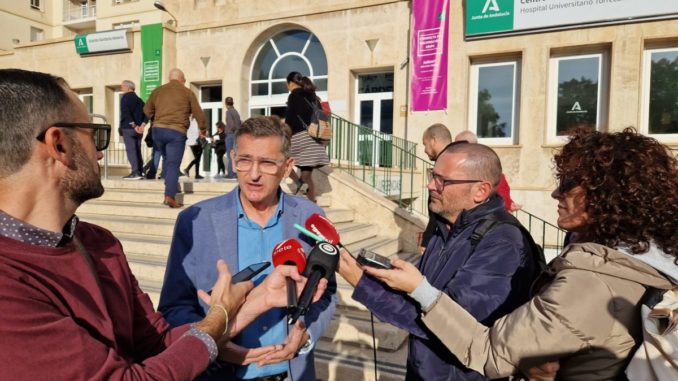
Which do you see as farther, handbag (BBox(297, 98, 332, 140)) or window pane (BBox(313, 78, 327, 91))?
window pane (BBox(313, 78, 327, 91))

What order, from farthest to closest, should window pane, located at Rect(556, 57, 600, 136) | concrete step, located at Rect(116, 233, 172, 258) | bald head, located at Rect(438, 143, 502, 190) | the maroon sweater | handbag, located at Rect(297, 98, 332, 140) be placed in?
window pane, located at Rect(556, 57, 600, 136), handbag, located at Rect(297, 98, 332, 140), concrete step, located at Rect(116, 233, 172, 258), bald head, located at Rect(438, 143, 502, 190), the maroon sweater

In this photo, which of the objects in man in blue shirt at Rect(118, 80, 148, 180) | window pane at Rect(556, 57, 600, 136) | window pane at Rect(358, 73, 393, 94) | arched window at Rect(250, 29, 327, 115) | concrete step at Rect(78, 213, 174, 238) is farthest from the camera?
arched window at Rect(250, 29, 327, 115)

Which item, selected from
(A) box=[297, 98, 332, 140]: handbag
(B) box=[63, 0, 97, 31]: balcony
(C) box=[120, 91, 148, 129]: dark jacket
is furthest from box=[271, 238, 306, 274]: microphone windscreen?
(B) box=[63, 0, 97, 31]: balcony

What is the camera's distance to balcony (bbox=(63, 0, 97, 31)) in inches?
1245

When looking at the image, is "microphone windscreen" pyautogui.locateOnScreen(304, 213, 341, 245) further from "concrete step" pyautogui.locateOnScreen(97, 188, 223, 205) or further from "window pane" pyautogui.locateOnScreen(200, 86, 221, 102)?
"window pane" pyautogui.locateOnScreen(200, 86, 221, 102)

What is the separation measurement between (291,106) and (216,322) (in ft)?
15.2

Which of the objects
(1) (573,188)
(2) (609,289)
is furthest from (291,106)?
(2) (609,289)

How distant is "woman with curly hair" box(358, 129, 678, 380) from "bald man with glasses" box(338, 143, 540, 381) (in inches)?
5.4

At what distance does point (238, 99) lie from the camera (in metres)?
13.9

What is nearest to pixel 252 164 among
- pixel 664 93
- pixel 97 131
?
pixel 97 131

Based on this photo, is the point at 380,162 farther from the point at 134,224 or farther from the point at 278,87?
the point at 278,87

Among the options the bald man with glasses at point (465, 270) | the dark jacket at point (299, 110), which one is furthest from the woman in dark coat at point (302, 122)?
the bald man with glasses at point (465, 270)

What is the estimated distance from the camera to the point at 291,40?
13.8 metres

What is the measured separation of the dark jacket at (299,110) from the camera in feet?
18.8
